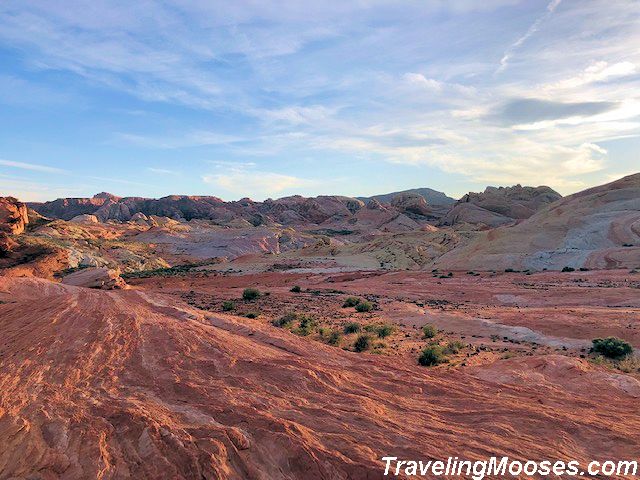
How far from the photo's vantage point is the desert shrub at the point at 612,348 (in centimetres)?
1329

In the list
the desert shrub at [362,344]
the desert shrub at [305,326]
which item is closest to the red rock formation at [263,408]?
the desert shrub at [362,344]

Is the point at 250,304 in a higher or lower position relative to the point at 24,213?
lower

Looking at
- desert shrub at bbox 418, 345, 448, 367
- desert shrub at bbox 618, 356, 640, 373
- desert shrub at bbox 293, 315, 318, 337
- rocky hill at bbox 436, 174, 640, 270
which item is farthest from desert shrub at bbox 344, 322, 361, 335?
rocky hill at bbox 436, 174, 640, 270

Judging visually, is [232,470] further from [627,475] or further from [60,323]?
[60,323]

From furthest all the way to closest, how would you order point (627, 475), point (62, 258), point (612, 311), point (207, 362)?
point (62, 258), point (612, 311), point (207, 362), point (627, 475)

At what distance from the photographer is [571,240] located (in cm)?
4528

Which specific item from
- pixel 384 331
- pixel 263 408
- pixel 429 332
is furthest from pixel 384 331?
pixel 263 408

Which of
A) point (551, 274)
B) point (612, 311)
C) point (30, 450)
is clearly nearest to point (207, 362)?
point (30, 450)

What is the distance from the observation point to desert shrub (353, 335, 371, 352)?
14359mm

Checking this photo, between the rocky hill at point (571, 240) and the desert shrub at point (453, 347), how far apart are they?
1199 inches

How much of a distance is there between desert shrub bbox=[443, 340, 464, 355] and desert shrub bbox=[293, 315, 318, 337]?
5.22 meters

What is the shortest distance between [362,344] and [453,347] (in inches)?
121

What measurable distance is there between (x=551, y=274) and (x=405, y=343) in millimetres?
26861

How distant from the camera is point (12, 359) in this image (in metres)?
10.7
